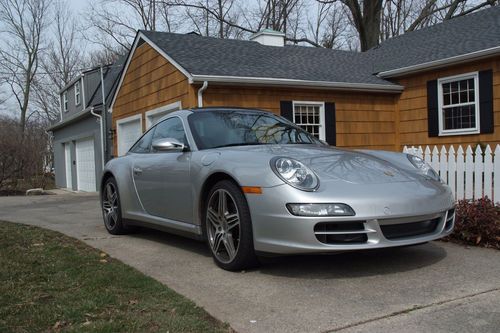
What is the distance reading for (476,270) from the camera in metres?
4.28

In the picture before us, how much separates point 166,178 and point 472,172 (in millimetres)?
4628

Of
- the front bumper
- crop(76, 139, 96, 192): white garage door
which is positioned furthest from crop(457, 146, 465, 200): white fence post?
crop(76, 139, 96, 192): white garage door

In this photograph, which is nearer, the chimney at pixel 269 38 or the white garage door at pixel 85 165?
the chimney at pixel 269 38

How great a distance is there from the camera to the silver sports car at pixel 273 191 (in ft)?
12.5

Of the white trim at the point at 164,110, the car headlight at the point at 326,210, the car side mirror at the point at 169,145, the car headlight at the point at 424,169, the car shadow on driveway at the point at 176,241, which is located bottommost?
the car shadow on driveway at the point at 176,241

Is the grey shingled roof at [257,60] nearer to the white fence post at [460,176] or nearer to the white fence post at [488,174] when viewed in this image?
the white fence post at [460,176]

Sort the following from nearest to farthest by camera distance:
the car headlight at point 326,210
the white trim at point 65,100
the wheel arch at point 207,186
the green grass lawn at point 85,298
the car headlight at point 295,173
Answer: the green grass lawn at point 85,298, the car headlight at point 326,210, the car headlight at point 295,173, the wheel arch at point 207,186, the white trim at point 65,100

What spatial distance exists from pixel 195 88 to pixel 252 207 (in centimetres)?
689

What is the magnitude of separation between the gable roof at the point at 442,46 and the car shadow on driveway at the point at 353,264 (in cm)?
739

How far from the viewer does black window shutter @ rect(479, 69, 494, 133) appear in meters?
10.9

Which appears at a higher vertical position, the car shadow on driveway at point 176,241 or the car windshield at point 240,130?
the car windshield at point 240,130

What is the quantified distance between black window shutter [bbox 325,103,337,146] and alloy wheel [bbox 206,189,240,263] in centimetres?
800

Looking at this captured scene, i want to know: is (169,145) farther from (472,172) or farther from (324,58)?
(324,58)

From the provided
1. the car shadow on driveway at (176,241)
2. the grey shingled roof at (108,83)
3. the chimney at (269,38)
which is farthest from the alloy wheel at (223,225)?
the grey shingled roof at (108,83)
